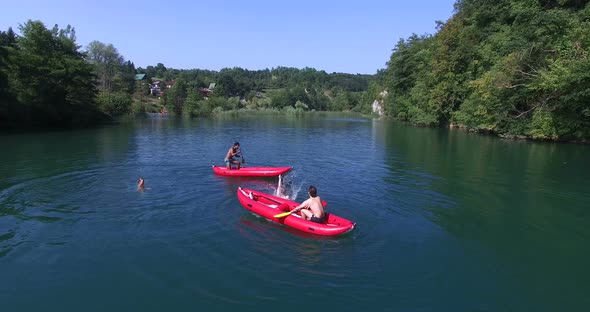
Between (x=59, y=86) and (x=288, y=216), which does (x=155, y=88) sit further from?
(x=288, y=216)

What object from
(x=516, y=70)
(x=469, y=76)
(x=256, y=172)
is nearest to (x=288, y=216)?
(x=256, y=172)

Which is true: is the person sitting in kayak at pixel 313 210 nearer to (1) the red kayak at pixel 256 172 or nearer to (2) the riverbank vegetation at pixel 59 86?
(1) the red kayak at pixel 256 172

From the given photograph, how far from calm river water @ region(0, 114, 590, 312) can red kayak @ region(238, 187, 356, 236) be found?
26 centimetres

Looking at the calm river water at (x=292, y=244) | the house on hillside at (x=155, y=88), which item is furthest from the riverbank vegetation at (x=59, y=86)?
the house on hillside at (x=155, y=88)

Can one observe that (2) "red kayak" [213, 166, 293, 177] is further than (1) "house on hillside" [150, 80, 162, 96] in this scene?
No

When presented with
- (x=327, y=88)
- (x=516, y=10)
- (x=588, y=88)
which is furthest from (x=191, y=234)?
(x=327, y=88)

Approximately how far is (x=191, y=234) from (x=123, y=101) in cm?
6724

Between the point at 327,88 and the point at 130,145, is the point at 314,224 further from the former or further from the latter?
the point at 327,88

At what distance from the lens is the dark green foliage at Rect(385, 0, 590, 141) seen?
27.9 m

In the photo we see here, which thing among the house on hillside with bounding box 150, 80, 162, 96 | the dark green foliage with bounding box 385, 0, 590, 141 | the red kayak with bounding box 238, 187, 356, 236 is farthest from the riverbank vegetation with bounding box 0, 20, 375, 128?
the dark green foliage with bounding box 385, 0, 590, 141

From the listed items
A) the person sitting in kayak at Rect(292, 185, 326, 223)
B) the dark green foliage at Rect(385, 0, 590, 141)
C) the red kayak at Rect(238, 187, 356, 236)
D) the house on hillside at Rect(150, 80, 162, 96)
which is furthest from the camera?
the house on hillside at Rect(150, 80, 162, 96)

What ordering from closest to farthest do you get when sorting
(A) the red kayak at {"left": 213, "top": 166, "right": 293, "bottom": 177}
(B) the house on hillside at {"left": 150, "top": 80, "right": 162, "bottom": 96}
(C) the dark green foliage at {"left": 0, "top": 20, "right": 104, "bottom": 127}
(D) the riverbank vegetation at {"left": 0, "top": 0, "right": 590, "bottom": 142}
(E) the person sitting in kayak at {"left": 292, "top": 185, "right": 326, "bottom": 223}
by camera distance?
(E) the person sitting in kayak at {"left": 292, "top": 185, "right": 326, "bottom": 223} → (A) the red kayak at {"left": 213, "top": 166, "right": 293, "bottom": 177} → (D) the riverbank vegetation at {"left": 0, "top": 0, "right": 590, "bottom": 142} → (C) the dark green foliage at {"left": 0, "top": 20, "right": 104, "bottom": 127} → (B) the house on hillside at {"left": 150, "top": 80, "right": 162, "bottom": 96}

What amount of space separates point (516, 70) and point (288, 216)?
2891 centimetres

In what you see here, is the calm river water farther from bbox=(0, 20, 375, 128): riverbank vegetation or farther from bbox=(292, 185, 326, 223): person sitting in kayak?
bbox=(0, 20, 375, 128): riverbank vegetation
